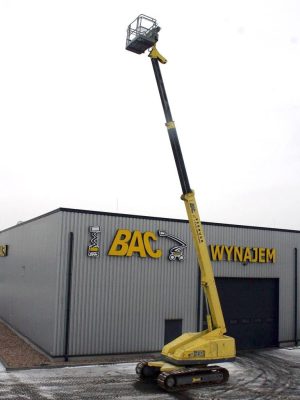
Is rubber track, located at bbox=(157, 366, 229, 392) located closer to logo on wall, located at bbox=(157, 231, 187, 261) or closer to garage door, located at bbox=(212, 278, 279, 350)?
logo on wall, located at bbox=(157, 231, 187, 261)

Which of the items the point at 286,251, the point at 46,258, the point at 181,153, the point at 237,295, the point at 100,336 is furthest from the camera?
the point at 286,251

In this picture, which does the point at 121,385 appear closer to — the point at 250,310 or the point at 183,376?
the point at 183,376

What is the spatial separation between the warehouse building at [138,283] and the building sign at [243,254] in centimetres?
6

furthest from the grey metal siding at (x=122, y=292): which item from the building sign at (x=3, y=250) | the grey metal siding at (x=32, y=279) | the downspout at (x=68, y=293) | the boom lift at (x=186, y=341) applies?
the building sign at (x=3, y=250)

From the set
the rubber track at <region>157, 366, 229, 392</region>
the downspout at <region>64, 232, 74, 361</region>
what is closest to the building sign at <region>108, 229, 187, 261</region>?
the downspout at <region>64, 232, 74, 361</region>

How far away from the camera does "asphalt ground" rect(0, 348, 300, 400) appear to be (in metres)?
15.5

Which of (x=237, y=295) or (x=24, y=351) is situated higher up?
(x=237, y=295)

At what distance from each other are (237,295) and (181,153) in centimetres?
1160

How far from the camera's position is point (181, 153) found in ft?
59.0

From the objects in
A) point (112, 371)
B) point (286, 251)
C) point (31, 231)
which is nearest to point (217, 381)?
point (112, 371)

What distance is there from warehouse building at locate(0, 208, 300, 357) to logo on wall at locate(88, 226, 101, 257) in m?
0.05

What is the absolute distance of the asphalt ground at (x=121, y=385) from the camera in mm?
15492

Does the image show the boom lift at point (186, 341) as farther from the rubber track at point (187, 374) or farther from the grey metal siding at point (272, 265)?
the grey metal siding at point (272, 265)

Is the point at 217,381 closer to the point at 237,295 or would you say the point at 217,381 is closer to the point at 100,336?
the point at 100,336
